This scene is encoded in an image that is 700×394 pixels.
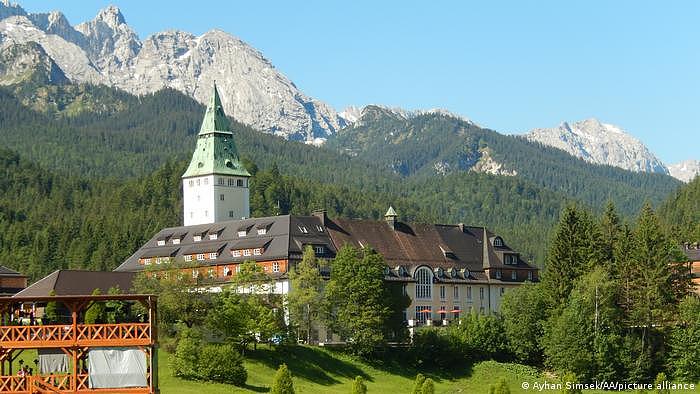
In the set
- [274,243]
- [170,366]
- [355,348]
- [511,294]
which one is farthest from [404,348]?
[170,366]

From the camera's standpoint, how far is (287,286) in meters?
134

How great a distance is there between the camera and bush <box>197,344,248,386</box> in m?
97.6

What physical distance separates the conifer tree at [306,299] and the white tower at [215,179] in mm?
44537

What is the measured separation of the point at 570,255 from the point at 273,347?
3344 centimetres

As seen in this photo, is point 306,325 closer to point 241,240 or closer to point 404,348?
point 404,348

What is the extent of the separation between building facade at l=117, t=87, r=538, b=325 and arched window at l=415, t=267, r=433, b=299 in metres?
0.11

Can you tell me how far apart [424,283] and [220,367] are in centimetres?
5169

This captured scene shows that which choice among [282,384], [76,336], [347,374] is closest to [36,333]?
[76,336]

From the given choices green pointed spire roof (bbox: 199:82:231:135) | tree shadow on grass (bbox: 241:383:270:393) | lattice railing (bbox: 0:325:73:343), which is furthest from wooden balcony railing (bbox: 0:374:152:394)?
green pointed spire roof (bbox: 199:82:231:135)

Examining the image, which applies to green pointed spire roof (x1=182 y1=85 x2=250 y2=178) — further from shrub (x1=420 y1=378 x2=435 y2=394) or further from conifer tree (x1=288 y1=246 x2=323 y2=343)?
shrub (x1=420 y1=378 x2=435 y2=394)

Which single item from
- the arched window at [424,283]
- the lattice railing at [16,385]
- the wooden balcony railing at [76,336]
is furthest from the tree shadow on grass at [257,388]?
the arched window at [424,283]

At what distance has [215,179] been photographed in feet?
558

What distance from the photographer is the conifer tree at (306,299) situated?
121875mm

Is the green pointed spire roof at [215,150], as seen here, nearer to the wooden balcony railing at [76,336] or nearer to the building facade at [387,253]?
the building facade at [387,253]
